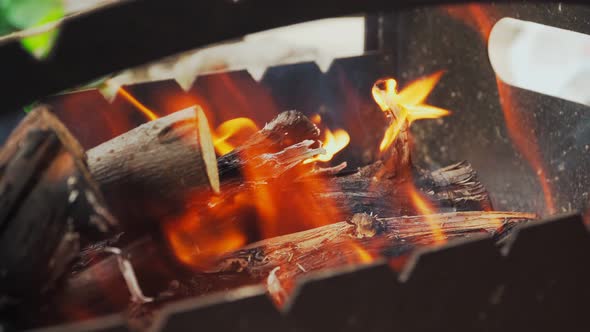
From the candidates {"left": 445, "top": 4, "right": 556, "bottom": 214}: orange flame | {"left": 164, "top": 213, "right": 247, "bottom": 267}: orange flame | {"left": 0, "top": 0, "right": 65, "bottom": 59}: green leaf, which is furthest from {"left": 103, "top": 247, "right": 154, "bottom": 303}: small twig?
{"left": 0, "top": 0, "right": 65, "bottom": 59}: green leaf

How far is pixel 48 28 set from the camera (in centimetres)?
95

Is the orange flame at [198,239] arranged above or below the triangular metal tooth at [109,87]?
below

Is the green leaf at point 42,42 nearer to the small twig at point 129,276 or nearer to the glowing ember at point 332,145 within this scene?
the small twig at point 129,276

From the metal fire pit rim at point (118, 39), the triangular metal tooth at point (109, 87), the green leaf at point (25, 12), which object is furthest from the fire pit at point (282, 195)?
the green leaf at point (25, 12)

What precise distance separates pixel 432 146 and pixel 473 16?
0.60 m

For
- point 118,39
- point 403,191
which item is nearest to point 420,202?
point 403,191

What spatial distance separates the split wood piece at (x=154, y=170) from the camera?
48.2 inches

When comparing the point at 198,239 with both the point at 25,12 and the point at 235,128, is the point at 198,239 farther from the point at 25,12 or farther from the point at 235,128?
the point at 25,12

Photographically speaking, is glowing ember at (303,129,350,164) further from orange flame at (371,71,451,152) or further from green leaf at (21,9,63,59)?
green leaf at (21,9,63,59)

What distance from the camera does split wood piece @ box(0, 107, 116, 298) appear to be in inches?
41.7

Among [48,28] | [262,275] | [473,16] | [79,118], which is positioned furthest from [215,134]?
[48,28]

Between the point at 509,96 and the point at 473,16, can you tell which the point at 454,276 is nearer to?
the point at 509,96

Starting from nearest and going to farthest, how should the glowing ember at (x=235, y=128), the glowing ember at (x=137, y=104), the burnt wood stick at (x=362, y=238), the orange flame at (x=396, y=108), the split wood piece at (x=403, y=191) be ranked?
the burnt wood stick at (x=362, y=238), the split wood piece at (x=403, y=191), the orange flame at (x=396, y=108), the glowing ember at (x=137, y=104), the glowing ember at (x=235, y=128)

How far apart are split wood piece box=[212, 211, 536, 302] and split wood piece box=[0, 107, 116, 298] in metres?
0.41
